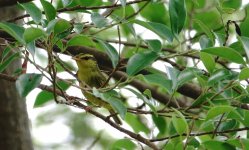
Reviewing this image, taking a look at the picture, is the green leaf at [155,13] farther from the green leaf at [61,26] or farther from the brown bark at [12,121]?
the green leaf at [61,26]

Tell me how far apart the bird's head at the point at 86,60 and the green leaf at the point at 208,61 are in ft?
2.43

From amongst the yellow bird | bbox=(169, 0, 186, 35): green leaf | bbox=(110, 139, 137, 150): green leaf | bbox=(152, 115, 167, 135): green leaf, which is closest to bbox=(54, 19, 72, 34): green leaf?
bbox=(169, 0, 186, 35): green leaf

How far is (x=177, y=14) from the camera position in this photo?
1510mm

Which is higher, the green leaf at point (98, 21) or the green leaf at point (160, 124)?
the green leaf at point (98, 21)

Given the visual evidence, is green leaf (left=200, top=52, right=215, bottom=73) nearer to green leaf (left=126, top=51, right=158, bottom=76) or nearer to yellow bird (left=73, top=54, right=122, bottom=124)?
green leaf (left=126, top=51, right=158, bottom=76)

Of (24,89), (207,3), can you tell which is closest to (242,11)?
(207,3)

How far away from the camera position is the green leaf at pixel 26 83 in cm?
135

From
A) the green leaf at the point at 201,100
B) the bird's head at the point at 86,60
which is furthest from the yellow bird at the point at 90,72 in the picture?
the green leaf at the point at 201,100

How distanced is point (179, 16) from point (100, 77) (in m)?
0.89

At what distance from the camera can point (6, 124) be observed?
6.38ft

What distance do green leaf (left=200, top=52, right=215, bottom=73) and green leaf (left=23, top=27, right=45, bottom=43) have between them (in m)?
0.43

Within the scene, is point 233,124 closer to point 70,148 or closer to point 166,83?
point 166,83

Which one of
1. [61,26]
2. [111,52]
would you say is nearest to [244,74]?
[111,52]

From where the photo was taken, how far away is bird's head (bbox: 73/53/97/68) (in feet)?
7.22
